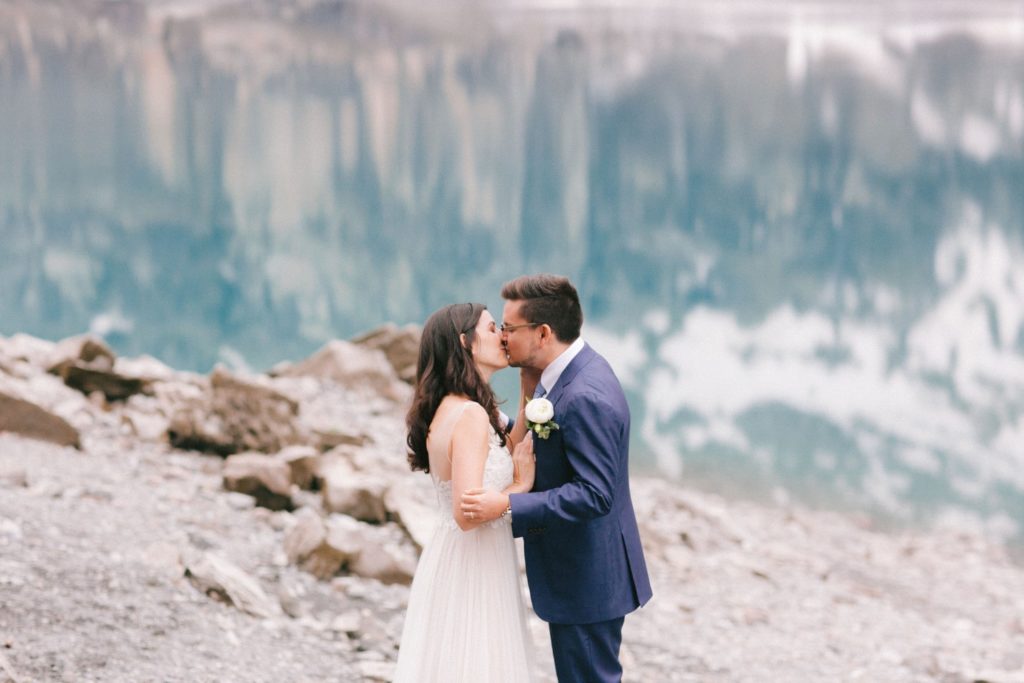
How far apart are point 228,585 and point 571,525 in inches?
134

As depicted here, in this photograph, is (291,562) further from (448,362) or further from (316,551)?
(448,362)

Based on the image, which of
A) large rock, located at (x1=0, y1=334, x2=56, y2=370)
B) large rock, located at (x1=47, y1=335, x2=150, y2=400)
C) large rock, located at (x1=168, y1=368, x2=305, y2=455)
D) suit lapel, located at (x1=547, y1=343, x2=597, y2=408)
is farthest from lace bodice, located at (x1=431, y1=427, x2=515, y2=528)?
large rock, located at (x1=0, y1=334, x2=56, y2=370)

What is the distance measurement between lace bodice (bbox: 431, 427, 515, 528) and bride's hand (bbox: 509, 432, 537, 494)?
2.4 inches

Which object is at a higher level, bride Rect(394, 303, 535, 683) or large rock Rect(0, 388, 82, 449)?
bride Rect(394, 303, 535, 683)

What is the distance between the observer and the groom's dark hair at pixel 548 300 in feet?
12.6

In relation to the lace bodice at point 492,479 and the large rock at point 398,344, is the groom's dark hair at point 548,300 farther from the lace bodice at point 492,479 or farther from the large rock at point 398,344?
the large rock at point 398,344

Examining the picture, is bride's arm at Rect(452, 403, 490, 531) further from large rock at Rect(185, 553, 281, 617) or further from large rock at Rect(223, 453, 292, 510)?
large rock at Rect(223, 453, 292, 510)

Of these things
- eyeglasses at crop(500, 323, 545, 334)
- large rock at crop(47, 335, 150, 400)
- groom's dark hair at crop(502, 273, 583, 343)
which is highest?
groom's dark hair at crop(502, 273, 583, 343)

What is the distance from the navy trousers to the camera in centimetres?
390

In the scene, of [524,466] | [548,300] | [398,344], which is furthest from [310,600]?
[398,344]

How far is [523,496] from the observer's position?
3727 millimetres

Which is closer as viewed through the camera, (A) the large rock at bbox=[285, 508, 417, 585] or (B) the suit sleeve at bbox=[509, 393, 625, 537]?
(B) the suit sleeve at bbox=[509, 393, 625, 537]

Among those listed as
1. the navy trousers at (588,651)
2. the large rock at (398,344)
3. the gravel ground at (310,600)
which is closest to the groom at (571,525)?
the navy trousers at (588,651)

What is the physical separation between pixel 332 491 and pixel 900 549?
26.4 feet
